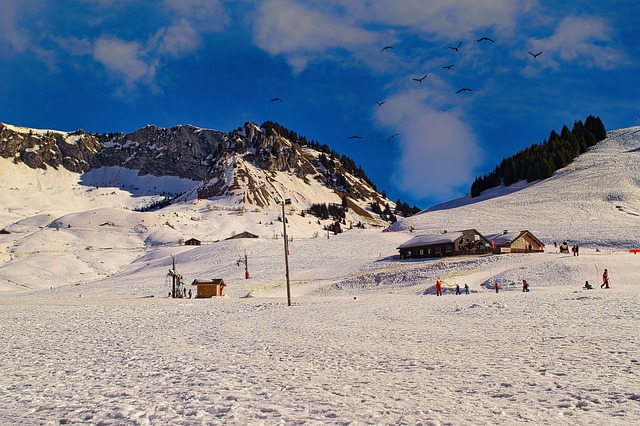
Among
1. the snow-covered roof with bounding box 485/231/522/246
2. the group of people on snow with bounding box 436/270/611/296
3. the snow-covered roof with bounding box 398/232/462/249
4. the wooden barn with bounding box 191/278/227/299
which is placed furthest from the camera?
the snow-covered roof with bounding box 398/232/462/249

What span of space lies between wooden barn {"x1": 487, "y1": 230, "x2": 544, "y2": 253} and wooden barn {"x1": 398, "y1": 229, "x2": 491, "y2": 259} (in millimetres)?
1345

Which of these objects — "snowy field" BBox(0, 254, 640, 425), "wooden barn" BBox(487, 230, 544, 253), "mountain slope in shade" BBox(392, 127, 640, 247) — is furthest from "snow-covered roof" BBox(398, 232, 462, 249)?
"snowy field" BBox(0, 254, 640, 425)

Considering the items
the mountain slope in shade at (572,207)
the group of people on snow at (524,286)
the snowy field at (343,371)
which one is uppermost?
the mountain slope in shade at (572,207)

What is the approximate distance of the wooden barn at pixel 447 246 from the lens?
67062mm

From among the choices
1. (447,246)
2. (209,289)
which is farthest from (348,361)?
(447,246)

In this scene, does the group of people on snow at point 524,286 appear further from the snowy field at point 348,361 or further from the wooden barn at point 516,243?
the wooden barn at point 516,243

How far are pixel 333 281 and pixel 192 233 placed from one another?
104m

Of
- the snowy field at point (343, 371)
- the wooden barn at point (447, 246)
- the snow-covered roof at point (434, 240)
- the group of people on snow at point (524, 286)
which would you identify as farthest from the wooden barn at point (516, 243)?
the snowy field at point (343, 371)

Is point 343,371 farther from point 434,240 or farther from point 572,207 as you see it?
point 572,207

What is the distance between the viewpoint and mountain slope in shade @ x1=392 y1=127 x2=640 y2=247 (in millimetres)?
79500

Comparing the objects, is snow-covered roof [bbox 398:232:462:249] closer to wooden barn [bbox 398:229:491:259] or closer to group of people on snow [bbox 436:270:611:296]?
wooden barn [bbox 398:229:491:259]

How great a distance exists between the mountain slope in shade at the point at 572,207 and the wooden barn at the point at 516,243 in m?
7.64

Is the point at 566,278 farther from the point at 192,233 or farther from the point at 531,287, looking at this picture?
the point at 192,233

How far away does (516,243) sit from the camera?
66312 mm
